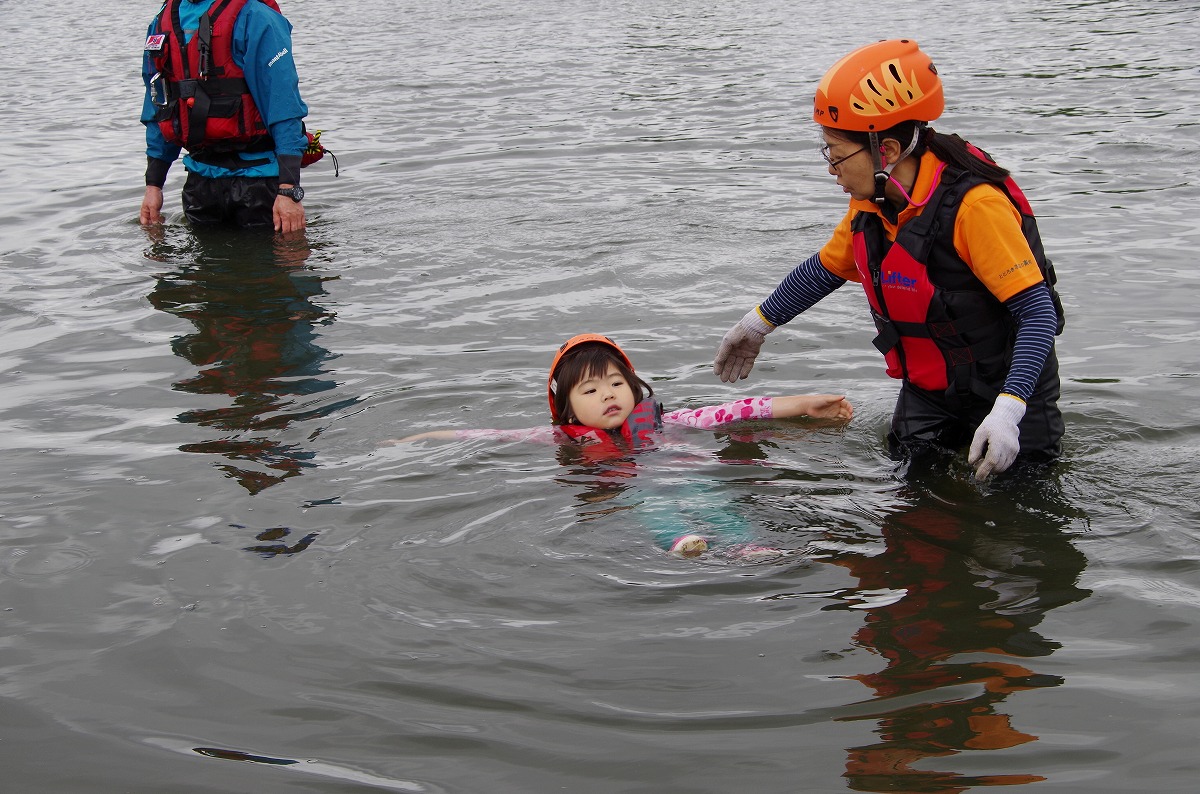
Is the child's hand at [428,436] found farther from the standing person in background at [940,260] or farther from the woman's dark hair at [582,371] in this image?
the standing person in background at [940,260]

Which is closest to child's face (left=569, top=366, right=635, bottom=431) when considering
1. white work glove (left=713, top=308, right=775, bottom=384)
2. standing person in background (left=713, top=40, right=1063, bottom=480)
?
white work glove (left=713, top=308, right=775, bottom=384)

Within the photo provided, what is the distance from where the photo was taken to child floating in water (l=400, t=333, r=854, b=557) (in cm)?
595

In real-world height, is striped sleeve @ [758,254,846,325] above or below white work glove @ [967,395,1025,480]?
above

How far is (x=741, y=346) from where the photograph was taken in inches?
224

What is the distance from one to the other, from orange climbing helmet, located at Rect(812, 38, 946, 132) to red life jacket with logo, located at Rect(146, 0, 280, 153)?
5.67m

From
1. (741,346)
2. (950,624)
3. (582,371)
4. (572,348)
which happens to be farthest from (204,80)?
(950,624)

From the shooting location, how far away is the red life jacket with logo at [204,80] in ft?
28.5

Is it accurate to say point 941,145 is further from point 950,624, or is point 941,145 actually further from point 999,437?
point 950,624

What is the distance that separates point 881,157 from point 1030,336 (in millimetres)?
890

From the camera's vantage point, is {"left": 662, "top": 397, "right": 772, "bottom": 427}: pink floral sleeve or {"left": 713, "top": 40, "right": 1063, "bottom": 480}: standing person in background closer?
{"left": 713, "top": 40, "right": 1063, "bottom": 480}: standing person in background

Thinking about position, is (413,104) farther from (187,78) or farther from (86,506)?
(86,506)

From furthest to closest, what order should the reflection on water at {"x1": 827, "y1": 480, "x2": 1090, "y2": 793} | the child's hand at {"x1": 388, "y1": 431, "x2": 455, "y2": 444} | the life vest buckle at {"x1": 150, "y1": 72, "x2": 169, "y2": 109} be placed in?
the life vest buckle at {"x1": 150, "y1": 72, "x2": 169, "y2": 109}
the child's hand at {"x1": 388, "y1": 431, "x2": 455, "y2": 444}
the reflection on water at {"x1": 827, "y1": 480, "x2": 1090, "y2": 793}

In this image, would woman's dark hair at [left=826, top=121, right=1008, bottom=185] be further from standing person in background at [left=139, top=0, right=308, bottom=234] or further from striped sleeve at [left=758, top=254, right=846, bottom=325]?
standing person in background at [left=139, top=0, right=308, bottom=234]

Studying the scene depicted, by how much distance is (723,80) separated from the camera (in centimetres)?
1666
